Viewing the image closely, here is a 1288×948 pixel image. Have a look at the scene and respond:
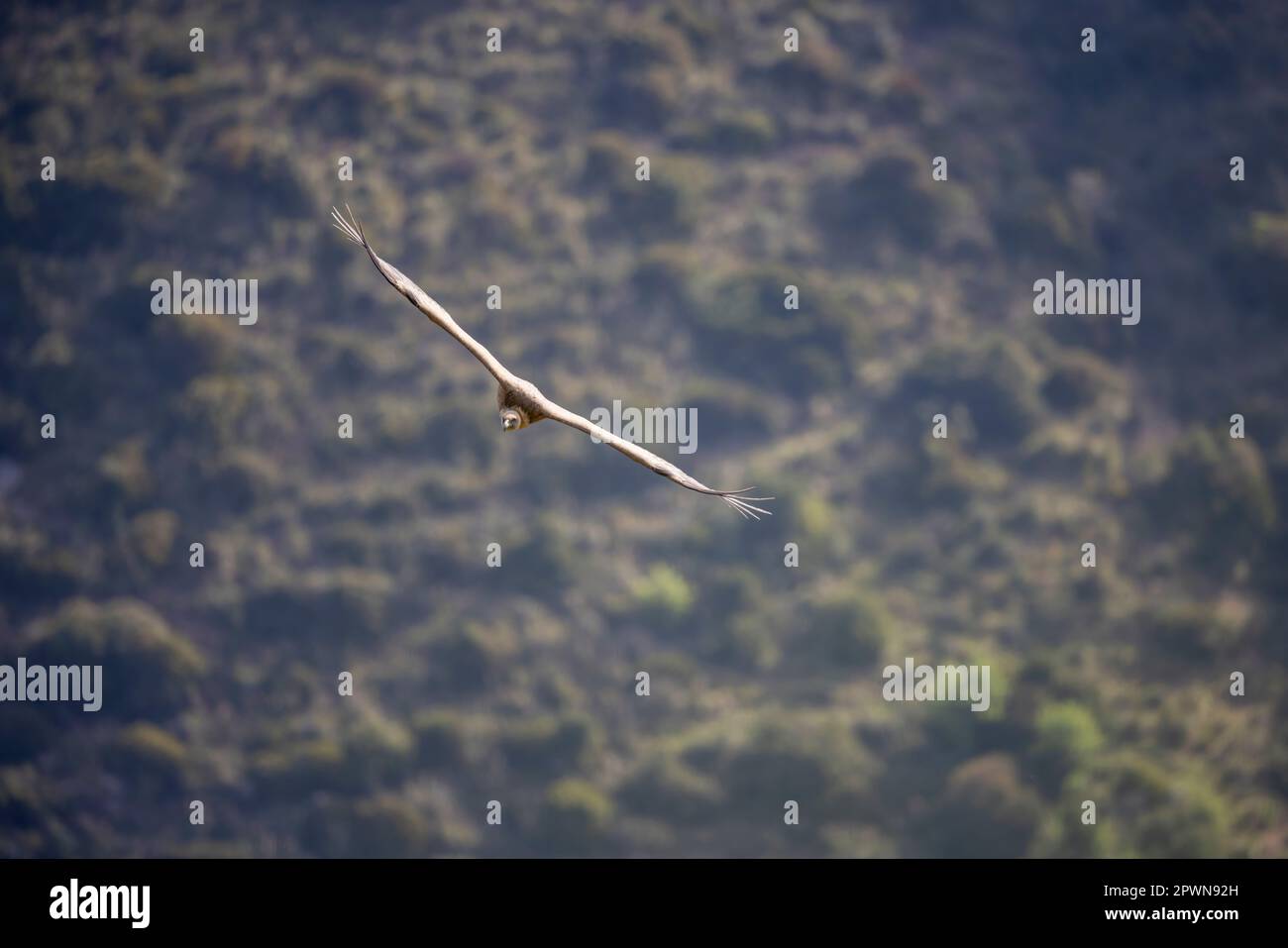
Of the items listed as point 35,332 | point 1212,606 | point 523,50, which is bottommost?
point 1212,606

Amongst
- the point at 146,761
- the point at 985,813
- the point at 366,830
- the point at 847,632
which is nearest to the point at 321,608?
the point at 146,761

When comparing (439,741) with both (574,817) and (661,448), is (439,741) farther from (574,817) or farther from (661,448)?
(661,448)

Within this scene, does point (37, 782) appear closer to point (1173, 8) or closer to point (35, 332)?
point (35, 332)

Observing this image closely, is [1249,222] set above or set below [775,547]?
above

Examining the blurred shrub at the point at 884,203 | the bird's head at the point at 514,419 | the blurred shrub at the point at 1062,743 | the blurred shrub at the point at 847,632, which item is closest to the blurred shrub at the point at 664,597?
the blurred shrub at the point at 847,632

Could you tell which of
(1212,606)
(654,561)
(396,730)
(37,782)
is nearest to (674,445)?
(654,561)

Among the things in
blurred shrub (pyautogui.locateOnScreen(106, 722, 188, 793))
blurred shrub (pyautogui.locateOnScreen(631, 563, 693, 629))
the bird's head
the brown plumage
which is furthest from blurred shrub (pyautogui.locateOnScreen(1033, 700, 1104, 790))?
the bird's head
